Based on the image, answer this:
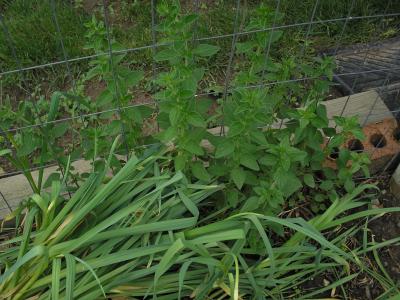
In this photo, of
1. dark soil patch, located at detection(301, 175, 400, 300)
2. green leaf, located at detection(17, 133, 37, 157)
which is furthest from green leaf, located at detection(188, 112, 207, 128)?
dark soil patch, located at detection(301, 175, 400, 300)

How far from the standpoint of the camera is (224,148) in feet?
5.47

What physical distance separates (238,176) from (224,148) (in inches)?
5.5

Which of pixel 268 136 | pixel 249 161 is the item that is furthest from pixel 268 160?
pixel 268 136

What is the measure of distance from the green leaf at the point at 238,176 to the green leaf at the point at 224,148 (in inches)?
4.5

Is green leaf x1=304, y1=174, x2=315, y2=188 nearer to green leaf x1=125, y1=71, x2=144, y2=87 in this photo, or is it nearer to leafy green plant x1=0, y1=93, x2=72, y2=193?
green leaf x1=125, y1=71, x2=144, y2=87

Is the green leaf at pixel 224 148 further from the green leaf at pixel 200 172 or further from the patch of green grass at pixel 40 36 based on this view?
the patch of green grass at pixel 40 36

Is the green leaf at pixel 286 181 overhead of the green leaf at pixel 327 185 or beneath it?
overhead

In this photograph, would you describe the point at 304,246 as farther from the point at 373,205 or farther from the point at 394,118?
the point at 394,118

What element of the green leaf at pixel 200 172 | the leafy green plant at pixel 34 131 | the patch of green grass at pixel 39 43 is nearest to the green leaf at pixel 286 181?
the green leaf at pixel 200 172

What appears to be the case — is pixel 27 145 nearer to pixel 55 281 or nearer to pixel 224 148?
pixel 55 281

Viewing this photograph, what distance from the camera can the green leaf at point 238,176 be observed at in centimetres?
173

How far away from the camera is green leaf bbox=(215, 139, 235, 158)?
1652mm

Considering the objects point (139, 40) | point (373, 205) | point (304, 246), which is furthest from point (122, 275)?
point (139, 40)

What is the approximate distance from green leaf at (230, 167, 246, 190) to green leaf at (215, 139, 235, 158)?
11 centimetres
